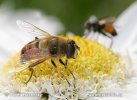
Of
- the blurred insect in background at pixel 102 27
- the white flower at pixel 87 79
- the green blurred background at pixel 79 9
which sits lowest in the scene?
the white flower at pixel 87 79

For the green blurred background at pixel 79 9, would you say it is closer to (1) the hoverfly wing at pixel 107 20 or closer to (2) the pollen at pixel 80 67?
Result: (1) the hoverfly wing at pixel 107 20

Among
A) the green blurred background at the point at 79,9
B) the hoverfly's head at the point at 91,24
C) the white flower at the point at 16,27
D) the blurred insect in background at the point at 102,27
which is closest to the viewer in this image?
the white flower at the point at 16,27

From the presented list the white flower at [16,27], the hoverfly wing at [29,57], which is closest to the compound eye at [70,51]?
the hoverfly wing at [29,57]

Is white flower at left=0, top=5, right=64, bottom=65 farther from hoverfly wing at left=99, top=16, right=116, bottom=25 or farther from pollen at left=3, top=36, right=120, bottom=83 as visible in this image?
pollen at left=3, top=36, right=120, bottom=83

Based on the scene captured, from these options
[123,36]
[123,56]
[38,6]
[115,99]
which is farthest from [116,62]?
[38,6]

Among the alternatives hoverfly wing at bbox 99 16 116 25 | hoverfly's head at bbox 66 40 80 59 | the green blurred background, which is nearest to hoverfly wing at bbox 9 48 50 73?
hoverfly's head at bbox 66 40 80 59

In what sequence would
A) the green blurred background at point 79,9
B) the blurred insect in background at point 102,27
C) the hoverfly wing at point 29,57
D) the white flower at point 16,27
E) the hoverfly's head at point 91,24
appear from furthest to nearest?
the green blurred background at point 79,9
the hoverfly's head at point 91,24
the blurred insect in background at point 102,27
the white flower at point 16,27
the hoverfly wing at point 29,57

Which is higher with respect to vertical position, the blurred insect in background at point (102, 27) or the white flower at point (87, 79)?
the blurred insect in background at point (102, 27)
